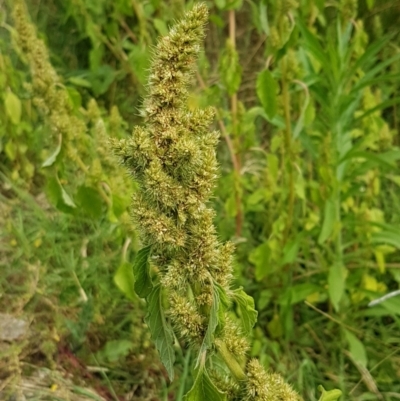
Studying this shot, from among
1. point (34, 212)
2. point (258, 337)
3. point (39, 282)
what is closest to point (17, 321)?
point (39, 282)

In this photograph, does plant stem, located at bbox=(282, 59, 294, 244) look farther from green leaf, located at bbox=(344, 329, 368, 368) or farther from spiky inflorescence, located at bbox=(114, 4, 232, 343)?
spiky inflorescence, located at bbox=(114, 4, 232, 343)

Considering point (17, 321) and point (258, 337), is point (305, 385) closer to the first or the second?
point (258, 337)

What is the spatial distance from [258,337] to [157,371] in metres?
0.33

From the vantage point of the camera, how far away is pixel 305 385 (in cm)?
175

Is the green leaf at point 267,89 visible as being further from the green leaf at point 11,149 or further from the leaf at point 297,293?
the green leaf at point 11,149

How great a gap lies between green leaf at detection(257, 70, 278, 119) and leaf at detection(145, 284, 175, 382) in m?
0.80

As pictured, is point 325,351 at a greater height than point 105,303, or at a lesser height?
lesser

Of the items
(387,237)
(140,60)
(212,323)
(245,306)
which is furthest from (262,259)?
(212,323)

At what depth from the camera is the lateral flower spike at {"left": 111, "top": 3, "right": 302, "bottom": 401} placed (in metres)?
0.79

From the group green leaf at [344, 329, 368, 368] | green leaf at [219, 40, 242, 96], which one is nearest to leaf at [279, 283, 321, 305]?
green leaf at [344, 329, 368, 368]

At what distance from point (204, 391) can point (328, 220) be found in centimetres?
91

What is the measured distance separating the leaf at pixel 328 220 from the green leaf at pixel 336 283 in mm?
119

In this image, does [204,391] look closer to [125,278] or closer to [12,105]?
[125,278]

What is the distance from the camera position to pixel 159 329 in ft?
2.97
